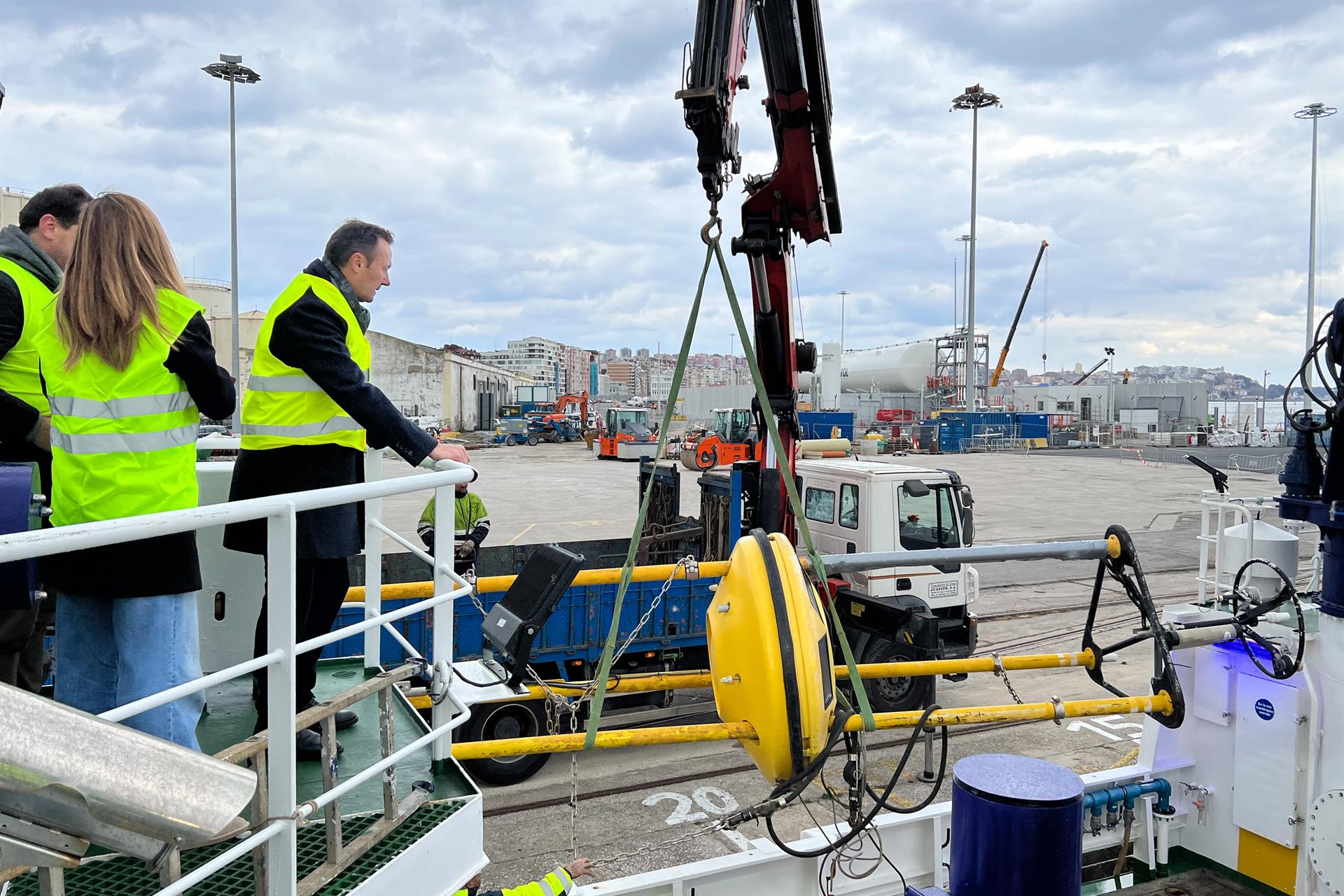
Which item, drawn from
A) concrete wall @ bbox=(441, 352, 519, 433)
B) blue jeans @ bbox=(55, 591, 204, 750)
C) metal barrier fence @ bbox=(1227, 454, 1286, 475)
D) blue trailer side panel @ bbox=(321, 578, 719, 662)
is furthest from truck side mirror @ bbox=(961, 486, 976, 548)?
concrete wall @ bbox=(441, 352, 519, 433)

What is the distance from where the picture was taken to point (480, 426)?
65.4 meters

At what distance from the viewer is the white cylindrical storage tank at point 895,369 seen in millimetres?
65125

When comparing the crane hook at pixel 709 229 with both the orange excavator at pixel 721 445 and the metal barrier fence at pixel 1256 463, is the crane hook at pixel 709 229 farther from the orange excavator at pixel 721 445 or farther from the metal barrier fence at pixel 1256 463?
the metal barrier fence at pixel 1256 463

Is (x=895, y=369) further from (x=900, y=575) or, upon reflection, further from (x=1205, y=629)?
(x=1205, y=629)

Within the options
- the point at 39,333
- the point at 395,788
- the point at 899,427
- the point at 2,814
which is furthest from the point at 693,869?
the point at 899,427

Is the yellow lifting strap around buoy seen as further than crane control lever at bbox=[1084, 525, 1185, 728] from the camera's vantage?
No

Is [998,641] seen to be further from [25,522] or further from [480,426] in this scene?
[480,426]

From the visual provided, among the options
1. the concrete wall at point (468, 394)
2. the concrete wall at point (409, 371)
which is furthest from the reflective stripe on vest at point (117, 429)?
the concrete wall at point (409, 371)

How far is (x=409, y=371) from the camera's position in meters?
55.9

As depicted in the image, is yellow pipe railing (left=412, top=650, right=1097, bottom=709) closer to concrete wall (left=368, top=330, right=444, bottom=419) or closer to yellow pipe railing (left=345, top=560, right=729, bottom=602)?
yellow pipe railing (left=345, top=560, right=729, bottom=602)

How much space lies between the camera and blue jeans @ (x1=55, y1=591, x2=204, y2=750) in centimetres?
231

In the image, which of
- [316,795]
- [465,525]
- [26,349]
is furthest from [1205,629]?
[465,525]

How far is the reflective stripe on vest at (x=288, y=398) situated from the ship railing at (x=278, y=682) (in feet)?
1.64

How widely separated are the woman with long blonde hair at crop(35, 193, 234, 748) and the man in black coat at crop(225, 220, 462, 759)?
418 millimetres
